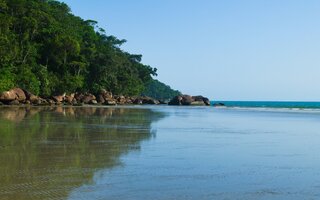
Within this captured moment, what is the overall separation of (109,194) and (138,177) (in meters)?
1.50

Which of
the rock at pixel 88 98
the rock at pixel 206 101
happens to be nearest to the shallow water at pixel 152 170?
the rock at pixel 88 98

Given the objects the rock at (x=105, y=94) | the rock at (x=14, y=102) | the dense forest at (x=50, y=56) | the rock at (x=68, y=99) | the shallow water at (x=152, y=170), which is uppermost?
the dense forest at (x=50, y=56)

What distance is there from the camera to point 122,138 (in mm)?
15398

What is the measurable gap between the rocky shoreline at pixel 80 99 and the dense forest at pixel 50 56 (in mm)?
1145

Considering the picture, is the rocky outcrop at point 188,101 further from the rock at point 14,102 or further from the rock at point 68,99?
the rock at point 14,102

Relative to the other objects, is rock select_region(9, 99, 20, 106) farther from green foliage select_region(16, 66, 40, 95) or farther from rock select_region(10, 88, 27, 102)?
green foliage select_region(16, 66, 40, 95)

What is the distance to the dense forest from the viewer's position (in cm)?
5316

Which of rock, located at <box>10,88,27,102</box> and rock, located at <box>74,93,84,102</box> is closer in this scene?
rock, located at <box>10,88,27,102</box>

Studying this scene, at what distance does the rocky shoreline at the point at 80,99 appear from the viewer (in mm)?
51344

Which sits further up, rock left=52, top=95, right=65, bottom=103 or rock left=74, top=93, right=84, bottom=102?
rock left=74, top=93, right=84, bottom=102

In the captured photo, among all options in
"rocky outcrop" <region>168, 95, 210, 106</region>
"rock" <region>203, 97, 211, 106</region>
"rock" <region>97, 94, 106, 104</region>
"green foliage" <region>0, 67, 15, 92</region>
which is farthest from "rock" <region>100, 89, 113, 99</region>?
"rock" <region>203, 97, 211, 106</region>

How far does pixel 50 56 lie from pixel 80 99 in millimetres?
12037

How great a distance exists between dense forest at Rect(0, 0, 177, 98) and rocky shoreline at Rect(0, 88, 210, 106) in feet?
3.76

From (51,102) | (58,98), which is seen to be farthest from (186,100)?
(51,102)
